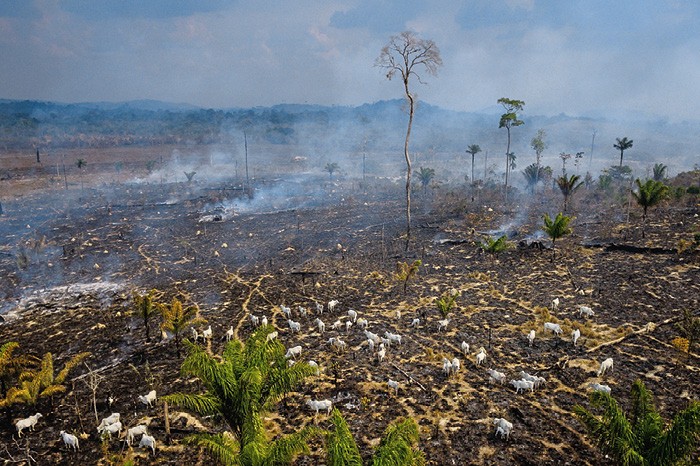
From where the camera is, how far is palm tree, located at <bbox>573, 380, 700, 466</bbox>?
28.1ft

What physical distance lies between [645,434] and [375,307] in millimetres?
15086

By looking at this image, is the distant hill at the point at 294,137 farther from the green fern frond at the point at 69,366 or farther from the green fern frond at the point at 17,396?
the green fern frond at the point at 17,396

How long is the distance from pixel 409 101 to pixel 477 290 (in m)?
16.3

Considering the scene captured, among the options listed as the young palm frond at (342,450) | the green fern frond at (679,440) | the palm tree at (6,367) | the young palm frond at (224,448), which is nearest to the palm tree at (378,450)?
the young palm frond at (342,450)

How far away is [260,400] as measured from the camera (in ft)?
31.4

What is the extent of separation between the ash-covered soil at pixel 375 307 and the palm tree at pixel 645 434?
2432mm

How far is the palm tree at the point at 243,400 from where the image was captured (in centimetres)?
837

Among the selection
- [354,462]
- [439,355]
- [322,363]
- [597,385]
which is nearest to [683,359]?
[597,385]

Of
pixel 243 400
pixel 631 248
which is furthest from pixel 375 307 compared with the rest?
pixel 631 248

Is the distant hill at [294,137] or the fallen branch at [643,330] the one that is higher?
the distant hill at [294,137]

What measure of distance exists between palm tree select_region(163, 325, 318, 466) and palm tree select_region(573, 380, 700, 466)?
250 inches

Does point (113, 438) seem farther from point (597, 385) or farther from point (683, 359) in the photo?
point (683, 359)

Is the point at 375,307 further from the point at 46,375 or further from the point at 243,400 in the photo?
the point at 243,400

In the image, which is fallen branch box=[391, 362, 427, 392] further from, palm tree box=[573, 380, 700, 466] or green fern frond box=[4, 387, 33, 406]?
green fern frond box=[4, 387, 33, 406]
